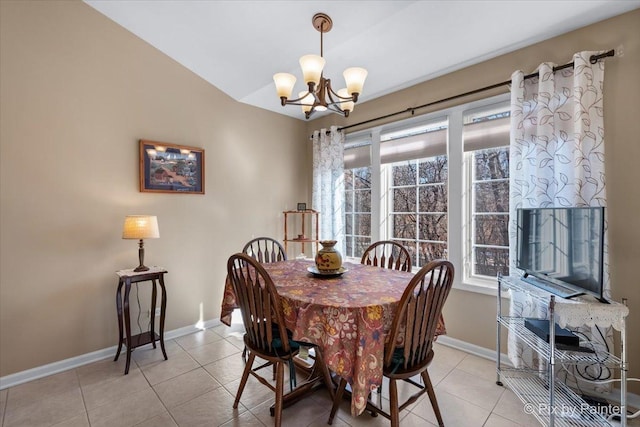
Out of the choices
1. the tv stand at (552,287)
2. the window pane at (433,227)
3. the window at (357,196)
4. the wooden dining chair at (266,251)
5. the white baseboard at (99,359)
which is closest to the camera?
the tv stand at (552,287)

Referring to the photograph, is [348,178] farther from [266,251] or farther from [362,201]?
[266,251]

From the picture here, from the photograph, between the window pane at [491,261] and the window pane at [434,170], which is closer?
the window pane at [491,261]

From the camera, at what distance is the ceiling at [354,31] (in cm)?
202

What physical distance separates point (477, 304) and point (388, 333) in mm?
1539

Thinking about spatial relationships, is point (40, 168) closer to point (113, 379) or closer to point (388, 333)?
point (113, 379)

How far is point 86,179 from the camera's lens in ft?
8.08

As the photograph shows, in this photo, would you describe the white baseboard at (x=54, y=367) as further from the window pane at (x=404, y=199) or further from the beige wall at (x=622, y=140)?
the beige wall at (x=622, y=140)

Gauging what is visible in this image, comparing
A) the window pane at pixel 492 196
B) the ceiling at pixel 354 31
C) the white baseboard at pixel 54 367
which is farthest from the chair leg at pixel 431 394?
the white baseboard at pixel 54 367

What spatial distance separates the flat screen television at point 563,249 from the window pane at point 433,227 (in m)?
0.77

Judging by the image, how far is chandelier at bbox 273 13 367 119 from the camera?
1.72 meters

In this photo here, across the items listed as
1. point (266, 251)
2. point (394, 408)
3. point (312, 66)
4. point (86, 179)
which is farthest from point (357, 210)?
point (86, 179)

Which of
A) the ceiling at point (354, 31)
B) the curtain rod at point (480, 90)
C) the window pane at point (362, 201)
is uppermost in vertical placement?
the ceiling at point (354, 31)

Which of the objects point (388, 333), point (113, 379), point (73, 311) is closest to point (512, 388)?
point (388, 333)

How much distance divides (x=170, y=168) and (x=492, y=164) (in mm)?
3127
